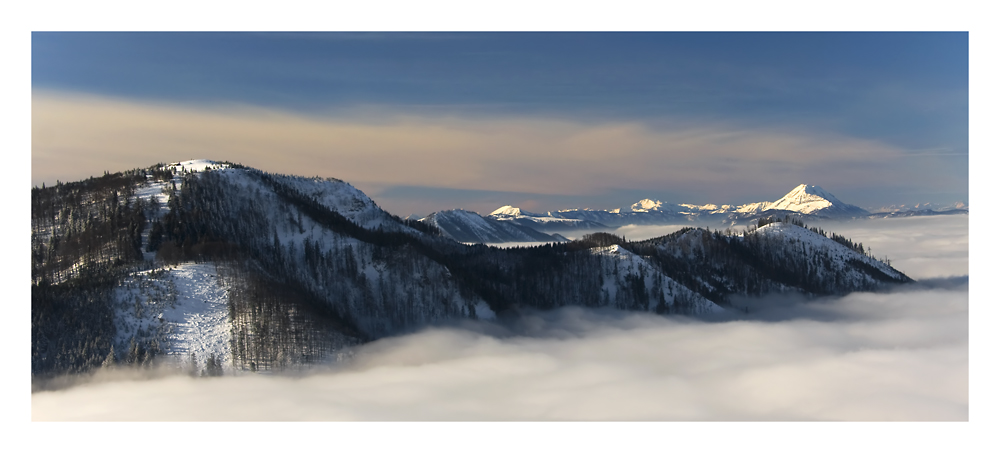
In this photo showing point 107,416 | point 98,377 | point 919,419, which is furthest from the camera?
point 919,419

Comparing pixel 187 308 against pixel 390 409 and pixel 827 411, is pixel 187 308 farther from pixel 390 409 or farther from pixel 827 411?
pixel 827 411

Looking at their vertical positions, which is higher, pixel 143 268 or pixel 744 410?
pixel 143 268

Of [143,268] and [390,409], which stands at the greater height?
[143,268]

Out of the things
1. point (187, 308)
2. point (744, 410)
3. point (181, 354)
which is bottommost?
point (744, 410)

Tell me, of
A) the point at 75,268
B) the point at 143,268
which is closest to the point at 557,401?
the point at 143,268

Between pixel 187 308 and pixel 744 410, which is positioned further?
pixel 744 410

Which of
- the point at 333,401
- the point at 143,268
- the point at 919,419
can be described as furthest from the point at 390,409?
the point at 919,419

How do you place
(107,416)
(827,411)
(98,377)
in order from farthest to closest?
1. (827,411)
2. (98,377)
3. (107,416)

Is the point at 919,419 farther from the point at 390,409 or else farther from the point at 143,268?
the point at 143,268

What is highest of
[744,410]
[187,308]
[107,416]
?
[187,308]
